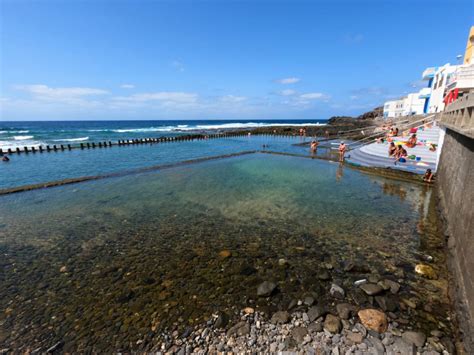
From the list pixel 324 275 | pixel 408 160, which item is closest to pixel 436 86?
pixel 408 160

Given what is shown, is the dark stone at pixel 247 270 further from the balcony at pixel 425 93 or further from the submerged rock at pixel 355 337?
the balcony at pixel 425 93

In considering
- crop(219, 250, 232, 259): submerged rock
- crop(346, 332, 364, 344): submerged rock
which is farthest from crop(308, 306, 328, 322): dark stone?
crop(219, 250, 232, 259): submerged rock

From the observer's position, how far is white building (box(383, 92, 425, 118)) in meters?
52.5

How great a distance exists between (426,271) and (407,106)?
70.8m

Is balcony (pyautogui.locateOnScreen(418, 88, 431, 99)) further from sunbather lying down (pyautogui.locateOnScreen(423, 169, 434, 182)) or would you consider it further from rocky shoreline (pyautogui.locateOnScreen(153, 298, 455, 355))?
rocky shoreline (pyautogui.locateOnScreen(153, 298, 455, 355))

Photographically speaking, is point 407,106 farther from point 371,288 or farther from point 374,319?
point 374,319

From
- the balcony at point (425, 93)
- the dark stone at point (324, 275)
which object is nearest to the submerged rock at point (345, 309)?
the dark stone at point (324, 275)

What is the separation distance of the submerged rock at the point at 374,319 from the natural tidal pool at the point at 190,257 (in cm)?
32

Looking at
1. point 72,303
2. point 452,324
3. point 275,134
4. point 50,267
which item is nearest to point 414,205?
point 452,324

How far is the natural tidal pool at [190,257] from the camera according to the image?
15.5ft

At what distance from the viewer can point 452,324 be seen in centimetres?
440

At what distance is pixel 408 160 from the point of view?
17922 mm

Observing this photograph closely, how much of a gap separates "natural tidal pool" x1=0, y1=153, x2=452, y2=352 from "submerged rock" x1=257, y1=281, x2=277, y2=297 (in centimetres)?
12

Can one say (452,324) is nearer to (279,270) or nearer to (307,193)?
(279,270)
